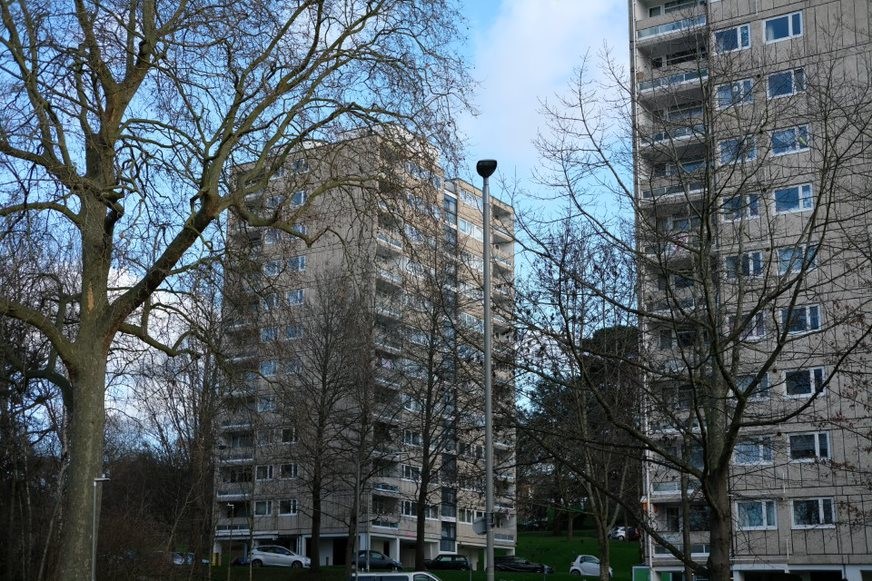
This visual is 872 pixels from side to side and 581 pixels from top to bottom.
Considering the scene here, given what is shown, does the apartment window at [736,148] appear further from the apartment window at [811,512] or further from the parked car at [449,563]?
the parked car at [449,563]

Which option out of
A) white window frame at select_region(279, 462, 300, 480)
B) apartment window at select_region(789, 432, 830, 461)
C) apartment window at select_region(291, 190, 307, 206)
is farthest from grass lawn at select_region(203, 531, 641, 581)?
apartment window at select_region(291, 190, 307, 206)

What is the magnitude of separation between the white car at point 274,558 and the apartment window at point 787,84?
49.9 m

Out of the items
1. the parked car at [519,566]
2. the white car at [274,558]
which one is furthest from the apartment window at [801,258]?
the white car at [274,558]

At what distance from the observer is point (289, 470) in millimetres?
55531

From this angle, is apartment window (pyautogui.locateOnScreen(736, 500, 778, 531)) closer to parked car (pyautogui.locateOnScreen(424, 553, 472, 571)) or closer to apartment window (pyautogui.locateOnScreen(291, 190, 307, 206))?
parked car (pyautogui.locateOnScreen(424, 553, 472, 571))

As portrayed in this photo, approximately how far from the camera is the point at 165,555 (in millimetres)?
33812

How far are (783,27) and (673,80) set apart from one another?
1276 inches

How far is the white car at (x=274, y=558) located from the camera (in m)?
60.6

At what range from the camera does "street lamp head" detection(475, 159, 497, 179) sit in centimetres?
1745

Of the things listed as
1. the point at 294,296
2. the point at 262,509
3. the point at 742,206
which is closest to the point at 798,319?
the point at 742,206

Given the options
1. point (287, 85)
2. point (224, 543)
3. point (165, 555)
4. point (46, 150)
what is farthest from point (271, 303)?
point (224, 543)

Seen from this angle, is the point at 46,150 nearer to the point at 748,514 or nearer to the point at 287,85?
the point at 287,85

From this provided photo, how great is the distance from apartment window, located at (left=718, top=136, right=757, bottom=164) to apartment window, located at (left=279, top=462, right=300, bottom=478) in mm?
41820

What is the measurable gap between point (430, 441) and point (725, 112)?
35803 millimetres
